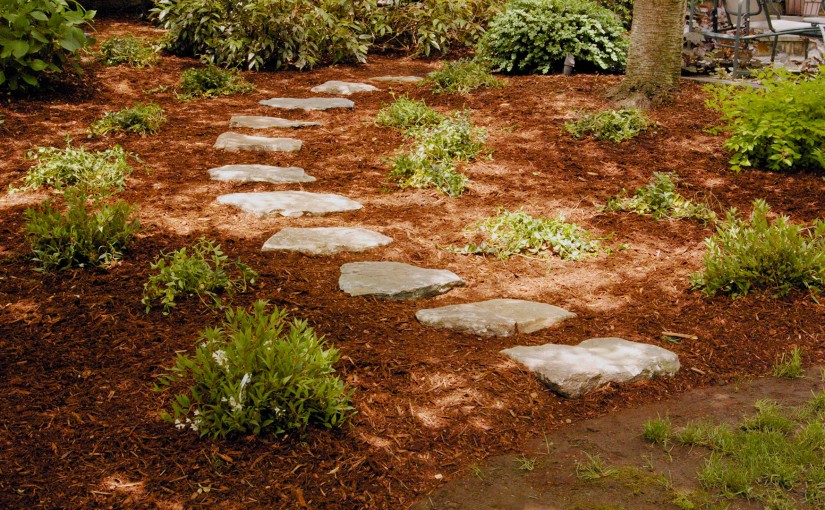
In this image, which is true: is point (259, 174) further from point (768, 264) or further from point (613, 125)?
point (768, 264)

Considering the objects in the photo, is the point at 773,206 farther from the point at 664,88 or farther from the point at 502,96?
the point at 502,96

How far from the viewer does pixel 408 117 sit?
7.12 metres

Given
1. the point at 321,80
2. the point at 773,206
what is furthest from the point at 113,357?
the point at 321,80

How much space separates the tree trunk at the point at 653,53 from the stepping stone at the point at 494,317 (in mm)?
3977

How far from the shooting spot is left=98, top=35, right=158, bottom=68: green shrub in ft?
30.2

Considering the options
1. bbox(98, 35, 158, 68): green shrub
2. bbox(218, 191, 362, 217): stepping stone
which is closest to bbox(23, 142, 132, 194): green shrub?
bbox(218, 191, 362, 217): stepping stone

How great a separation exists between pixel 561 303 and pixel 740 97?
9.78ft

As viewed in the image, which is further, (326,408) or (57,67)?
(57,67)

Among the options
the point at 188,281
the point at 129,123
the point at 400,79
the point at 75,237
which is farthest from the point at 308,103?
the point at 188,281

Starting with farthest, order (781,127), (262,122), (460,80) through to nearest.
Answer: (460,80) < (262,122) < (781,127)

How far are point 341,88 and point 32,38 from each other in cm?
310

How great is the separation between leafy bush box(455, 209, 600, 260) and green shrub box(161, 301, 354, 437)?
2026 mm

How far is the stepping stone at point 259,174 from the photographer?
5.76 m

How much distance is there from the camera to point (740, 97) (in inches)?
237
